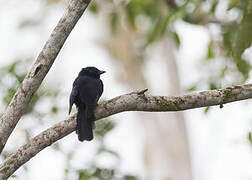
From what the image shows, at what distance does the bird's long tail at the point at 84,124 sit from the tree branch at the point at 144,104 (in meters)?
0.13

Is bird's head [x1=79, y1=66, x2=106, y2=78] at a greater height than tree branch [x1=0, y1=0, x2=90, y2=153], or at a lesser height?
greater

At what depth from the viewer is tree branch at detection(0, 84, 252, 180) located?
3828 millimetres

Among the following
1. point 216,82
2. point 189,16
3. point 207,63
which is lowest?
point 216,82

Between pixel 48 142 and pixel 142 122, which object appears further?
pixel 142 122

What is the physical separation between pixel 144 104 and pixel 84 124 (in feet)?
1.89

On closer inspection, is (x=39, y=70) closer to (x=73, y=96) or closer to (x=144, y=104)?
(x=144, y=104)

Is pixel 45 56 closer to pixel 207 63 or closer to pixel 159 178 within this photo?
pixel 207 63

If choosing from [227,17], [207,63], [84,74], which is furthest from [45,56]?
[227,17]

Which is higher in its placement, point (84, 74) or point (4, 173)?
point (84, 74)

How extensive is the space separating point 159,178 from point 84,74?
5.68m

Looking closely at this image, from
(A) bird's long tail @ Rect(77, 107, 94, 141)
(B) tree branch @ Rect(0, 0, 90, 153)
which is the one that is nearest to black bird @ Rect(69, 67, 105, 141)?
(A) bird's long tail @ Rect(77, 107, 94, 141)

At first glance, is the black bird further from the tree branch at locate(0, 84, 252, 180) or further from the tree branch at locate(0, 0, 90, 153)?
the tree branch at locate(0, 0, 90, 153)

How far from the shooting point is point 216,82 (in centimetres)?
592

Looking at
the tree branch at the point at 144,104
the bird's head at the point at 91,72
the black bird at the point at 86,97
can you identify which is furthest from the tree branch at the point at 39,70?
the bird's head at the point at 91,72
